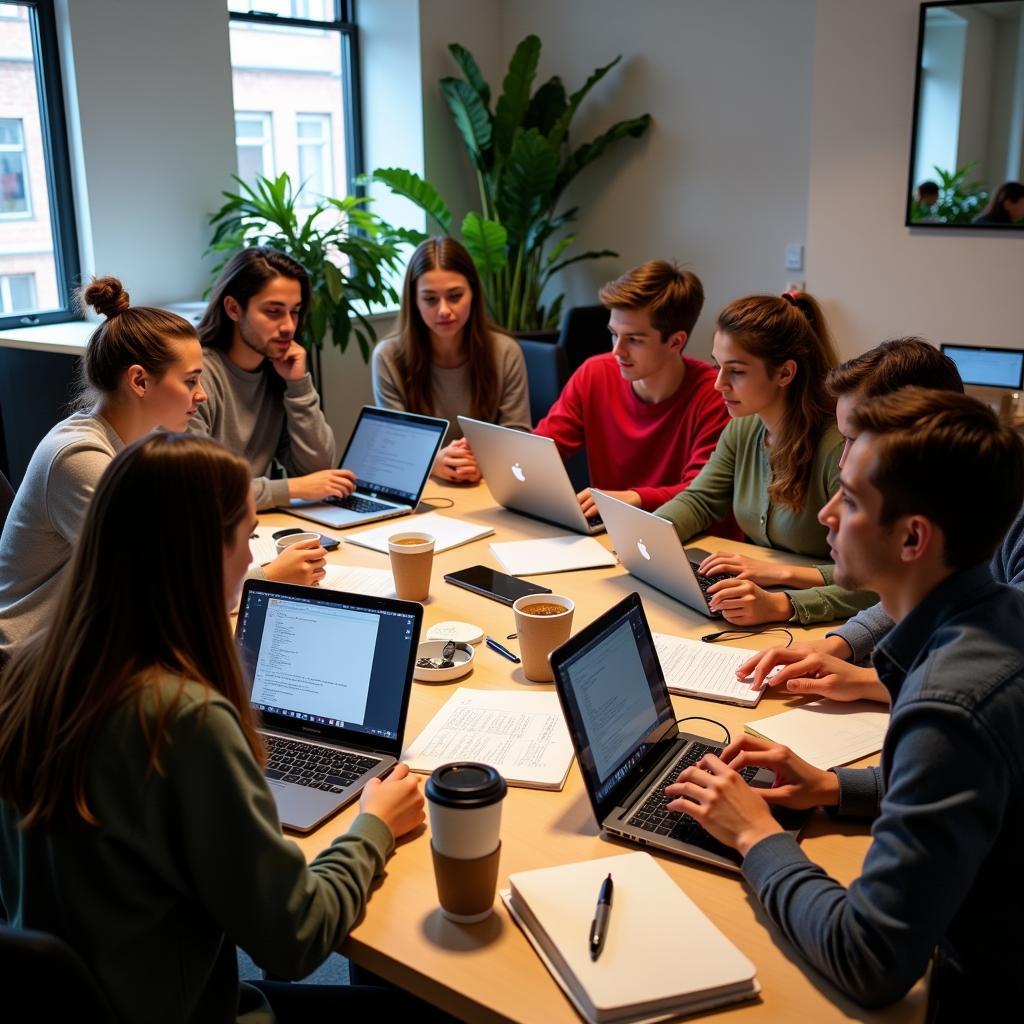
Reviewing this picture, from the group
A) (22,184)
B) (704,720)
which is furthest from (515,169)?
(704,720)

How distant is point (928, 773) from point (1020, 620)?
0.22m

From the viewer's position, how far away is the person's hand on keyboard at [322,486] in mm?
2602

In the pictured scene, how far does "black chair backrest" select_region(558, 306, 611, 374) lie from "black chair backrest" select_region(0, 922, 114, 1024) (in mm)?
3685

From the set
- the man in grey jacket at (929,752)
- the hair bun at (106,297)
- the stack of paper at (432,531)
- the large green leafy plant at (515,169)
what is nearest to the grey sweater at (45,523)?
the hair bun at (106,297)

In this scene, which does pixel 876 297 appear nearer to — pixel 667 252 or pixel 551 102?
pixel 667 252

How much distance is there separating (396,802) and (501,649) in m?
0.54

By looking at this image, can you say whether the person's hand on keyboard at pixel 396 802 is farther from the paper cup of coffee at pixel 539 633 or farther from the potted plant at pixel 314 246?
the potted plant at pixel 314 246

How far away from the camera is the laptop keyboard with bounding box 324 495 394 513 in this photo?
2594 millimetres

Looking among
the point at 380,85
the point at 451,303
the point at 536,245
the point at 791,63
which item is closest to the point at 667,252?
the point at 536,245

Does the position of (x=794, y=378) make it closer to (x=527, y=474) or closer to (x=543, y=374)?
(x=527, y=474)

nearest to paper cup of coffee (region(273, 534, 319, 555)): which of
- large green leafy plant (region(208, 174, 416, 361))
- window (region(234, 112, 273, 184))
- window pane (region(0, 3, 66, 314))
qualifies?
large green leafy plant (region(208, 174, 416, 361))

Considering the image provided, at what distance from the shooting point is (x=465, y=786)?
→ 112 cm

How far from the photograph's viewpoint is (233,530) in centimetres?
112

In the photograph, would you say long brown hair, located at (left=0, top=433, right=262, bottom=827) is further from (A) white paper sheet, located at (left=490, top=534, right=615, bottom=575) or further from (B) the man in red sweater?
(B) the man in red sweater
